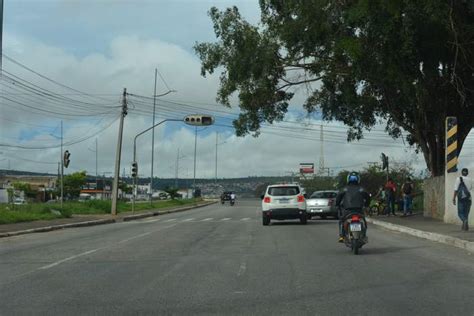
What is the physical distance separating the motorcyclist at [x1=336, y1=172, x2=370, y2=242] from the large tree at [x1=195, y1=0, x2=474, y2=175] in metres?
6.92

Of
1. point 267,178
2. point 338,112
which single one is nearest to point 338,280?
point 338,112

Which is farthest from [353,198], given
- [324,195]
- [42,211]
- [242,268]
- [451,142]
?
[42,211]

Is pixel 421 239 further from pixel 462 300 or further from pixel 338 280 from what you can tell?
pixel 462 300

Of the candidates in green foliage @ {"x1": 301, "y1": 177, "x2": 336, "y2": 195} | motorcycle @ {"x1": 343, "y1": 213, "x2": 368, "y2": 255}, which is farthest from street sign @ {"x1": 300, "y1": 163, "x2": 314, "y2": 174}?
motorcycle @ {"x1": 343, "y1": 213, "x2": 368, "y2": 255}

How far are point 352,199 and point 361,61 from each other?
8.56 meters

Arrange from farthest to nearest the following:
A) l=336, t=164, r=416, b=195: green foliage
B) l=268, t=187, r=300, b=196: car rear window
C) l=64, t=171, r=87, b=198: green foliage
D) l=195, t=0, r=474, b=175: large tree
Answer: l=64, t=171, r=87, b=198: green foliage
l=336, t=164, r=416, b=195: green foliage
l=268, t=187, r=300, b=196: car rear window
l=195, t=0, r=474, b=175: large tree

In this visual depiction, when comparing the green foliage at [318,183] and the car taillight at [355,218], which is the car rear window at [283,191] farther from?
the green foliage at [318,183]

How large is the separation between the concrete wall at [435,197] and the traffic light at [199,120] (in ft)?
46.8

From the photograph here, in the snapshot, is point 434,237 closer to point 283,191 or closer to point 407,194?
point 283,191

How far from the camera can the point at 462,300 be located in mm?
8383

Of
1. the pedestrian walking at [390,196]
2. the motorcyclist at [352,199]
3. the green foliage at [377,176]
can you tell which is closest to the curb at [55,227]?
the motorcyclist at [352,199]

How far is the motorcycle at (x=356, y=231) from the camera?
13695mm

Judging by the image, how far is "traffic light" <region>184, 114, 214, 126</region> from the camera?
37094mm

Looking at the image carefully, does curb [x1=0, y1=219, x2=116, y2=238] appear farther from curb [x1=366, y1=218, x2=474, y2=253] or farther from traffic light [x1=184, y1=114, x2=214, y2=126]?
curb [x1=366, y1=218, x2=474, y2=253]
